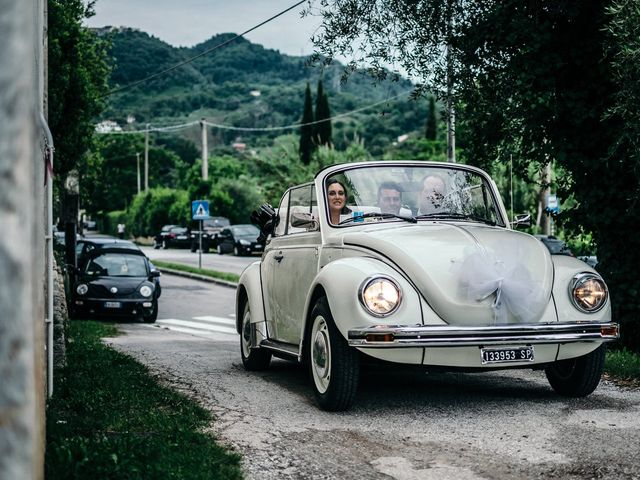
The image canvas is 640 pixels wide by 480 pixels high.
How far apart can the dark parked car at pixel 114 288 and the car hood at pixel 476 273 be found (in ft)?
49.6

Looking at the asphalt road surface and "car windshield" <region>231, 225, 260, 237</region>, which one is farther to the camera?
"car windshield" <region>231, 225, 260, 237</region>

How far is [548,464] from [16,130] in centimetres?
395

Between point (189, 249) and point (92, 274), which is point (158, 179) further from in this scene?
point (92, 274)

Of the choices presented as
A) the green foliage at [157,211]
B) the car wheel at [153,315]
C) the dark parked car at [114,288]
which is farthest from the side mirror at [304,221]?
the green foliage at [157,211]

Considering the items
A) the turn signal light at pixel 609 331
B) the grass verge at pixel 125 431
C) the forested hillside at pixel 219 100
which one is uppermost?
the forested hillside at pixel 219 100

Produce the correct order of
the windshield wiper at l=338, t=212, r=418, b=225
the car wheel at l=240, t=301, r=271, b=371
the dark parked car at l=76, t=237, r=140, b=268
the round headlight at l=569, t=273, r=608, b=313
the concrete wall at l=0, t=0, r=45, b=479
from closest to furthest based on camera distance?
the concrete wall at l=0, t=0, r=45, b=479, the round headlight at l=569, t=273, r=608, b=313, the windshield wiper at l=338, t=212, r=418, b=225, the car wheel at l=240, t=301, r=271, b=371, the dark parked car at l=76, t=237, r=140, b=268

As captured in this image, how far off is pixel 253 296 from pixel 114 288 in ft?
41.8

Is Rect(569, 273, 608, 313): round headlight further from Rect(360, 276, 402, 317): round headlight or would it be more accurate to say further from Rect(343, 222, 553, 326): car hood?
Rect(360, 276, 402, 317): round headlight

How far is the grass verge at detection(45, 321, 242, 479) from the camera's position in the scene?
4.89 meters

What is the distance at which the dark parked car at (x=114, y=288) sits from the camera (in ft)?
70.0

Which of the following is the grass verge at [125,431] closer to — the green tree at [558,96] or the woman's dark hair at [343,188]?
the woman's dark hair at [343,188]

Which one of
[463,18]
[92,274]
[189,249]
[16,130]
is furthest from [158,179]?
[16,130]

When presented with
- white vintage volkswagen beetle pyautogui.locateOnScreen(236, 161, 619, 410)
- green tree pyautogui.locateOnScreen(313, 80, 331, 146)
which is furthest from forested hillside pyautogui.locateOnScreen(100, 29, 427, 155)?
white vintage volkswagen beetle pyautogui.locateOnScreen(236, 161, 619, 410)

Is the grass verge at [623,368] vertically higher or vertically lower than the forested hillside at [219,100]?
lower
